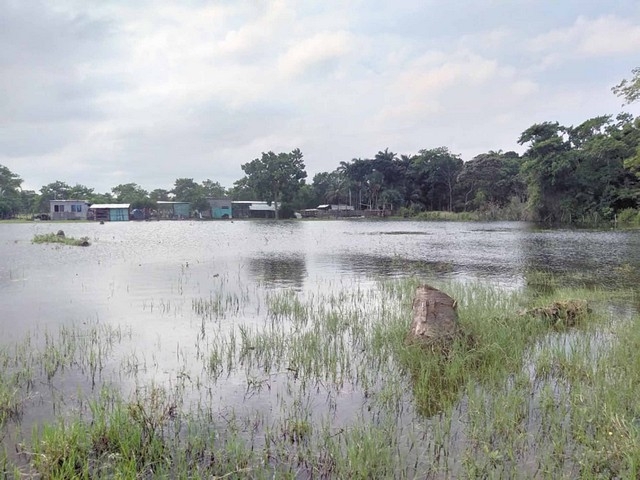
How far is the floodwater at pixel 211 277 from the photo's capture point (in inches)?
361

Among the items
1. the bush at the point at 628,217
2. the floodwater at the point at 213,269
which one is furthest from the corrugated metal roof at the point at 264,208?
the floodwater at the point at 213,269

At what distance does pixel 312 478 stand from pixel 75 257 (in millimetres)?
25371

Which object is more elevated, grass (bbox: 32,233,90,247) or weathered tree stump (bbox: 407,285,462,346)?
grass (bbox: 32,233,90,247)

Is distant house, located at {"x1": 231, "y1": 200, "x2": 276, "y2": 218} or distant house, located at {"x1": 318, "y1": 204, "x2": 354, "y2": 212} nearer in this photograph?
distant house, located at {"x1": 318, "y1": 204, "x2": 354, "y2": 212}

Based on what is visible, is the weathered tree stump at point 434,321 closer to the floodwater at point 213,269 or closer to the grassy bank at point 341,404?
the grassy bank at point 341,404

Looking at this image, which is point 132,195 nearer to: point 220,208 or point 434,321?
point 220,208

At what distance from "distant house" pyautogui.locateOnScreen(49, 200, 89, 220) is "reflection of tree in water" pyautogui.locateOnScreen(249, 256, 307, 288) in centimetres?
7482

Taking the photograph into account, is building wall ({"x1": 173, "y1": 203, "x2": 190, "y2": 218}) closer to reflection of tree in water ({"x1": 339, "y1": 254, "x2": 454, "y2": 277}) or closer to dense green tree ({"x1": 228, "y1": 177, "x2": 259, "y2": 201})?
dense green tree ({"x1": 228, "y1": 177, "x2": 259, "y2": 201})

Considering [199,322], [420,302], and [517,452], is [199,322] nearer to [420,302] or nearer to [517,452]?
A: [420,302]

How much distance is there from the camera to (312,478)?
4242 mm

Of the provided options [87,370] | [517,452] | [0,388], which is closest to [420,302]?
[517,452]

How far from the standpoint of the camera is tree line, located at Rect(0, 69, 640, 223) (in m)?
52.1

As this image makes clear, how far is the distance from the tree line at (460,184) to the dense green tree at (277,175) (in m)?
0.20

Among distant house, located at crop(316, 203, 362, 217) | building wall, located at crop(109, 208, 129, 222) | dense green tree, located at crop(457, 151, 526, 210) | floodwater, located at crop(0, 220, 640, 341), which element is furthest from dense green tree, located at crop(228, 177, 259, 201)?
floodwater, located at crop(0, 220, 640, 341)
